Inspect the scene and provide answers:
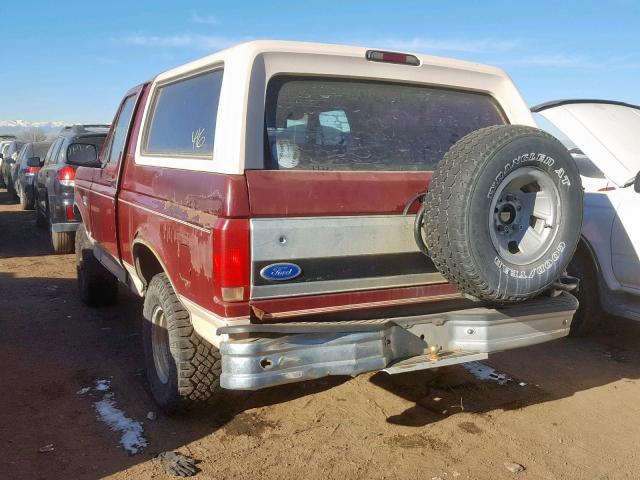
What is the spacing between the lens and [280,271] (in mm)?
2896

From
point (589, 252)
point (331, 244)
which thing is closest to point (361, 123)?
point (331, 244)

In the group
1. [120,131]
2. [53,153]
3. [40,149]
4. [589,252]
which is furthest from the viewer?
[40,149]

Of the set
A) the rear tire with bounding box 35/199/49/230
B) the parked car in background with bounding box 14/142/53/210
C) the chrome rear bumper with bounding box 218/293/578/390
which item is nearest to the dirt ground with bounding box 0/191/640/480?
the chrome rear bumper with bounding box 218/293/578/390

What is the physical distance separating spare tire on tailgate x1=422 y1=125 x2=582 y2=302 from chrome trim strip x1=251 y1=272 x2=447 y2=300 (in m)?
0.24

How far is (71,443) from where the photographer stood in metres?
3.43

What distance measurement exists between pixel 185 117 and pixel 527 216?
6.71ft

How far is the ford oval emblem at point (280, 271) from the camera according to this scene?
9.41 feet

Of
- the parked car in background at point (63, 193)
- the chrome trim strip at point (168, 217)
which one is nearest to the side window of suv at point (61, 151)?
the parked car in background at point (63, 193)

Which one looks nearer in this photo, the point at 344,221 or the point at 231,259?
the point at 231,259

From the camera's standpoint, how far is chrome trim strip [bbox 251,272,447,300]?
114 inches

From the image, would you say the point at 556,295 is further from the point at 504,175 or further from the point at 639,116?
the point at 639,116

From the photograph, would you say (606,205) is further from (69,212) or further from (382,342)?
(69,212)

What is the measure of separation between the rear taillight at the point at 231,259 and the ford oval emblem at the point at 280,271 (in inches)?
3.4

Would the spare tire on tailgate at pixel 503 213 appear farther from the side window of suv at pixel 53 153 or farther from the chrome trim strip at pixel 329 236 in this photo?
the side window of suv at pixel 53 153
